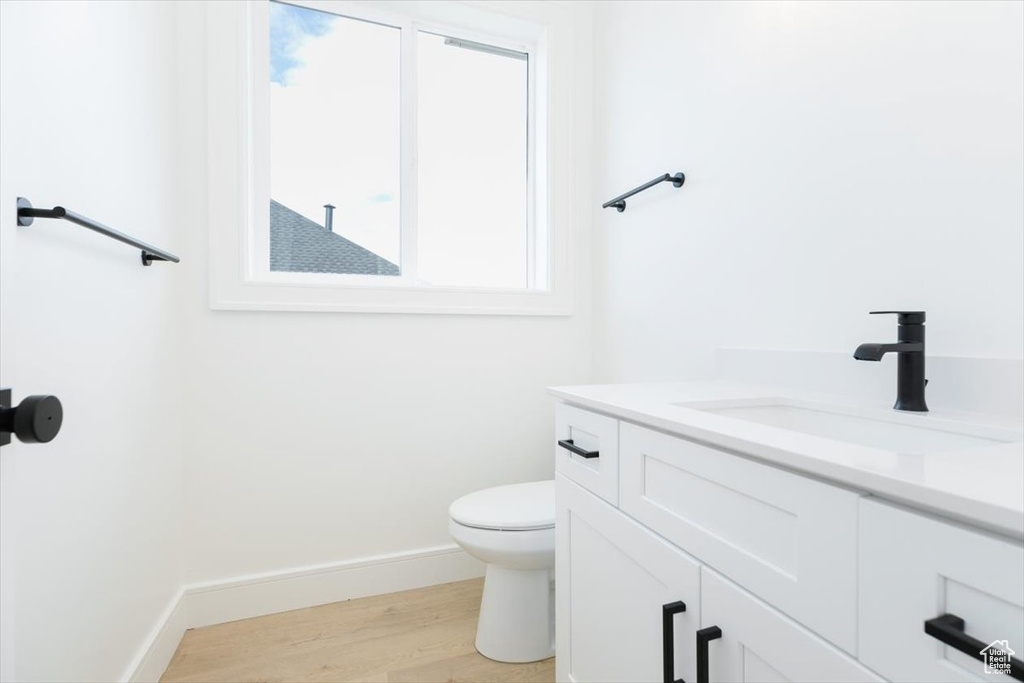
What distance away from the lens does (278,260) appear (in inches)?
74.1

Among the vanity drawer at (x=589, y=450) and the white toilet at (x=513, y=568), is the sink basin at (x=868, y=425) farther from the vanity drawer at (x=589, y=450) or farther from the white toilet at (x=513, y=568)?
the white toilet at (x=513, y=568)

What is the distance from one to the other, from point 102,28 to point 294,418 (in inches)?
46.7

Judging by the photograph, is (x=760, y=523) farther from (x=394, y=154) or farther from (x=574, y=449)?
(x=394, y=154)

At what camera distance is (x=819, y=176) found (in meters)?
1.15

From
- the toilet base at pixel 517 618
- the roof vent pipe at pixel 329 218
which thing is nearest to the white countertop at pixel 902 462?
the toilet base at pixel 517 618

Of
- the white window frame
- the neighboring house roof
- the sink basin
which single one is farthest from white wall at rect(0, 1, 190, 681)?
the sink basin

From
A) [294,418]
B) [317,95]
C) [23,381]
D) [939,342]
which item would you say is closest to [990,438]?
[939,342]

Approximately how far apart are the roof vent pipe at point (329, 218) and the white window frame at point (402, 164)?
0.19 m

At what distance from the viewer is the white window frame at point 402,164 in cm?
170

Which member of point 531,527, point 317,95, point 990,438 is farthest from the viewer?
point 317,95

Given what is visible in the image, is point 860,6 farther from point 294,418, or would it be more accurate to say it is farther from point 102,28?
point 294,418

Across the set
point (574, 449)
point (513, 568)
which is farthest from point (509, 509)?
point (574, 449)

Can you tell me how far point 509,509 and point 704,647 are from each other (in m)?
0.86

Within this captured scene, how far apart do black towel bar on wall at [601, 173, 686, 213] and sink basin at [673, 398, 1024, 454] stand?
2.61 feet
